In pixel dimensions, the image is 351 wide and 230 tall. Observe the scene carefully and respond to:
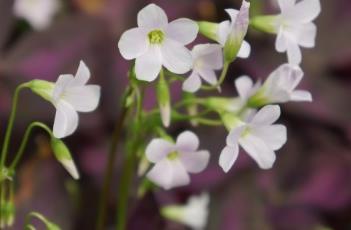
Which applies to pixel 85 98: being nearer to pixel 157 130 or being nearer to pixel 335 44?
pixel 157 130

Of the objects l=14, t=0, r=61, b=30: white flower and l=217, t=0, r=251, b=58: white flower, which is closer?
l=217, t=0, r=251, b=58: white flower

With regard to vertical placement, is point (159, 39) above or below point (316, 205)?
above

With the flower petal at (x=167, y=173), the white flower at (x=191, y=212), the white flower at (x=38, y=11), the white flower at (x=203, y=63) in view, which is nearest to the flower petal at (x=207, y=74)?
the white flower at (x=203, y=63)

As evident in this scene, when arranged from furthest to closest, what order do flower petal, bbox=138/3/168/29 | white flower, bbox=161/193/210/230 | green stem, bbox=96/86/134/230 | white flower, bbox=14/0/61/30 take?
1. white flower, bbox=14/0/61/30
2. white flower, bbox=161/193/210/230
3. green stem, bbox=96/86/134/230
4. flower petal, bbox=138/3/168/29

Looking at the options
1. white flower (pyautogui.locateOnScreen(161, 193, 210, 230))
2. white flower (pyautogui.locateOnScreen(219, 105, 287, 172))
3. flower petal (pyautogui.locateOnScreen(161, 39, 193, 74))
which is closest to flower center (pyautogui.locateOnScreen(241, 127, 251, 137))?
white flower (pyautogui.locateOnScreen(219, 105, 287, 172))

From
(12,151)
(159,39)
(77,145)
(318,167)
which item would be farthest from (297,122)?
(159,39)

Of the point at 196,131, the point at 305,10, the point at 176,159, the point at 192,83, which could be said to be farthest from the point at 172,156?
the point at 196,131

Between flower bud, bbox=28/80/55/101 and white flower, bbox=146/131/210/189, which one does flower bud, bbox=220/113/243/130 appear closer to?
white flower, bbox=146/131/210/189
